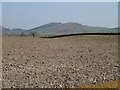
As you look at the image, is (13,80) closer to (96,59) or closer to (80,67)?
(80,67)

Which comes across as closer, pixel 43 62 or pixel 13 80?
pixel 13 80

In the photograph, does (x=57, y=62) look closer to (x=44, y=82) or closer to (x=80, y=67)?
(x=80, y=67)

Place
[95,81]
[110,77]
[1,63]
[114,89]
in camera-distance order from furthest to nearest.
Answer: [1,63] → [110,77] → [95,81] → [114,89]

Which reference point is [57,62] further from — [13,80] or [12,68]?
[13,80]

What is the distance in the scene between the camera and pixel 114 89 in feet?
46.1

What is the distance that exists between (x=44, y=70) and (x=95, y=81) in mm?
3147

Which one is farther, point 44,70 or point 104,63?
point 104,63

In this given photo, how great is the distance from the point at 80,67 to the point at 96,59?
377cm

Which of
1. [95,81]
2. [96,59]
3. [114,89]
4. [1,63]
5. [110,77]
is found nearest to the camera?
[114,89]

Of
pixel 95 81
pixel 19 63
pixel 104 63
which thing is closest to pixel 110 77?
pixel 95 81

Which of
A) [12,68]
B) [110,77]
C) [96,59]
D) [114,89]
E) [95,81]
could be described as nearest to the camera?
[114,89]

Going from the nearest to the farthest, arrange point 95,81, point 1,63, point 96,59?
point 95,81 < point 1,63 < point 96,59

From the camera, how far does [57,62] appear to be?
2009 centimetres

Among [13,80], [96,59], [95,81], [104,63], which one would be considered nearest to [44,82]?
A: [13,80]
